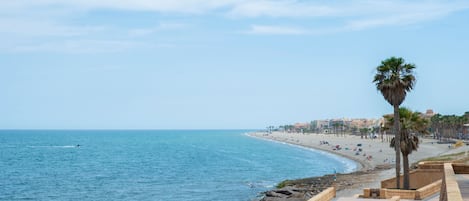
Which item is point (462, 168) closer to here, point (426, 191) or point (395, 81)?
point (426, 191)

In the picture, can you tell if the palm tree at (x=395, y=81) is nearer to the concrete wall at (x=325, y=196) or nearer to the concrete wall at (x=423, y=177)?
the concrete wall at (x=423, y=177)

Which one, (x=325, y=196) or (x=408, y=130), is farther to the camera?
(x=408, y=130)

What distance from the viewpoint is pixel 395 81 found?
1262 inches

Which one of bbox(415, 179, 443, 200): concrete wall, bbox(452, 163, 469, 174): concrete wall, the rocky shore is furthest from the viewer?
the rocky shore

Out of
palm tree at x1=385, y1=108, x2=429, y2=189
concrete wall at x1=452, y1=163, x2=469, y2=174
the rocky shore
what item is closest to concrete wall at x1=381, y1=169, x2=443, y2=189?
palm tree at x1=385, y1=108, x2=429, y2=189

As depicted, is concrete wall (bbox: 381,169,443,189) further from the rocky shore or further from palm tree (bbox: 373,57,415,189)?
the rocky shore

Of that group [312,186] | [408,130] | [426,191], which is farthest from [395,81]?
[312,186]

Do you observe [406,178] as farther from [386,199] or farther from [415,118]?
[386,199]

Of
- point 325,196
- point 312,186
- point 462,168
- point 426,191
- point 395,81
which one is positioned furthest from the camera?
point 312,186

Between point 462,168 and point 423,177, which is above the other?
point 462,168

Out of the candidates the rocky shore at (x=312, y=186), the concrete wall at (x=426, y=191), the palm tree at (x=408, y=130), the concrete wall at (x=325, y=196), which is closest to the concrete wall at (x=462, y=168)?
the concrete wall at (x=426, y=191)

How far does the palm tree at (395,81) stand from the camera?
3209 centimetres

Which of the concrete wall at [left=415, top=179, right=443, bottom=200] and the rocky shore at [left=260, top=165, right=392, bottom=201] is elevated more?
the concrete wall at [left=415, top=179, right=443, bottom=200]

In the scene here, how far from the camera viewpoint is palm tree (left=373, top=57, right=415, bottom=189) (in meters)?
32.1
